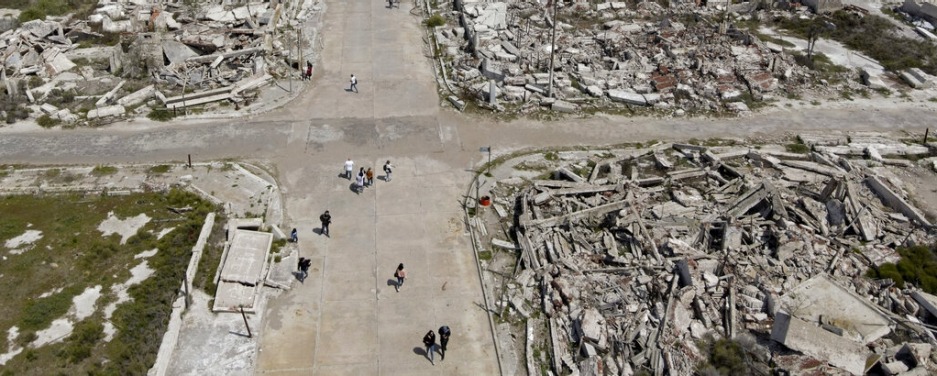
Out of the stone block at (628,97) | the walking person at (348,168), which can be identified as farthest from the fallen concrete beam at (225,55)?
the stone block at (628,97)

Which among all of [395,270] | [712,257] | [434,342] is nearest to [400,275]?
[395,270]

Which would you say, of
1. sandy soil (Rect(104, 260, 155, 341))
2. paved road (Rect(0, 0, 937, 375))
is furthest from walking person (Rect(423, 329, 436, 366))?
sandy soil (Rect(104, 260, 155, 341))

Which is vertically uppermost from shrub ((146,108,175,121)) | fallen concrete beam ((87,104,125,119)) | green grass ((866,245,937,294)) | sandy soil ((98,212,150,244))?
fallen concrete beam ((87,104,125,119))

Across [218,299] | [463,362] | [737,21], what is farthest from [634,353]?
[737,21]

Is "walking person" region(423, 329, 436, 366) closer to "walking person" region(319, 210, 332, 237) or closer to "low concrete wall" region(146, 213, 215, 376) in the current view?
"walking person" region(319, 210, 332, 237)

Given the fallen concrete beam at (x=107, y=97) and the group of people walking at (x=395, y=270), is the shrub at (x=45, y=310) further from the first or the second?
the fallen concrete beam at (x=107, y=97)

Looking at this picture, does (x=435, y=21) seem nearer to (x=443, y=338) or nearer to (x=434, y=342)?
(x=434, y=342)
